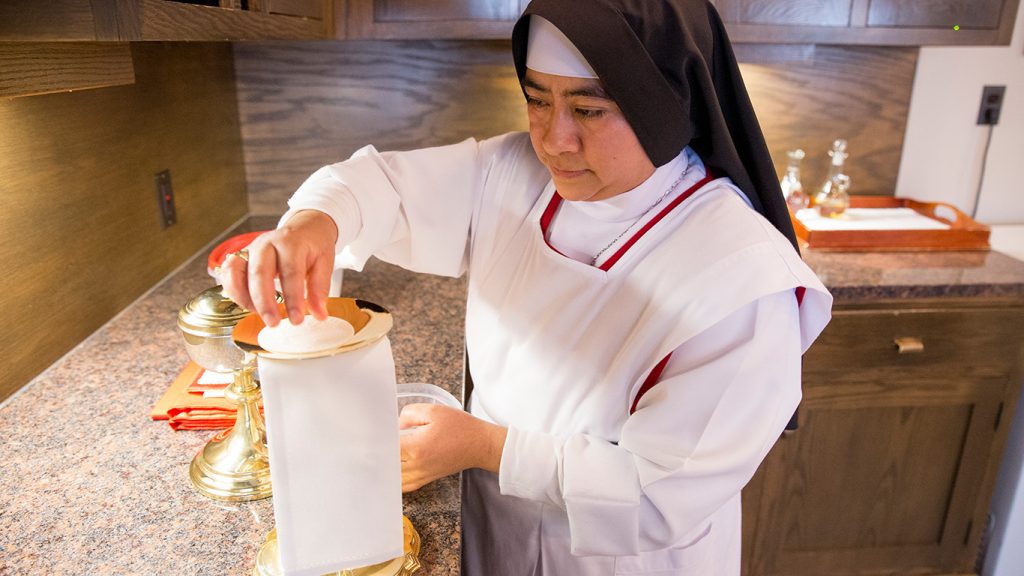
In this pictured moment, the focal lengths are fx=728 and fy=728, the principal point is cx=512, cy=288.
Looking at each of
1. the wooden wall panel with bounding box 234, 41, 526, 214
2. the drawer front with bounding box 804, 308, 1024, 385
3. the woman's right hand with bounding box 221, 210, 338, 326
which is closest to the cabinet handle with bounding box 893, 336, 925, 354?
the drawer front with bounding box 804, 308, 1024, 385

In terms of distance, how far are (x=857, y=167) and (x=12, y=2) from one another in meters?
2.31

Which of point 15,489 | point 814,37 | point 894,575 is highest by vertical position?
point 814,37

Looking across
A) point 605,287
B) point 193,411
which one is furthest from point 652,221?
point 193,411

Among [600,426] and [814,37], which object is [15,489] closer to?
[600,426]

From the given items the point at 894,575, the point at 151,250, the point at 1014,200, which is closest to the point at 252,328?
the point at 151,250

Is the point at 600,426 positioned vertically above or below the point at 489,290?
below

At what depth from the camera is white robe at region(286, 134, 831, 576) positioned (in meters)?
0.89

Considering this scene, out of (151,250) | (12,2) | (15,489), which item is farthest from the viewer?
(151,250)

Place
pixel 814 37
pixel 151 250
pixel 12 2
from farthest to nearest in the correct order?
pixel 814 37, pixel 151 250, pixel 12 2

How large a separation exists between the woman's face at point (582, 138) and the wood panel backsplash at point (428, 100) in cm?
122

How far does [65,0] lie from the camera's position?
26.6 inches

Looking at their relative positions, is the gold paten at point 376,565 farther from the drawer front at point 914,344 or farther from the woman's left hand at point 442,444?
the drawer front at point 914,344

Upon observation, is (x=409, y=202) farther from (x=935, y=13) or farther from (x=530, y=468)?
(x=935, y=13)

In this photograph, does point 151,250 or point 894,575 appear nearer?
point 151,250
